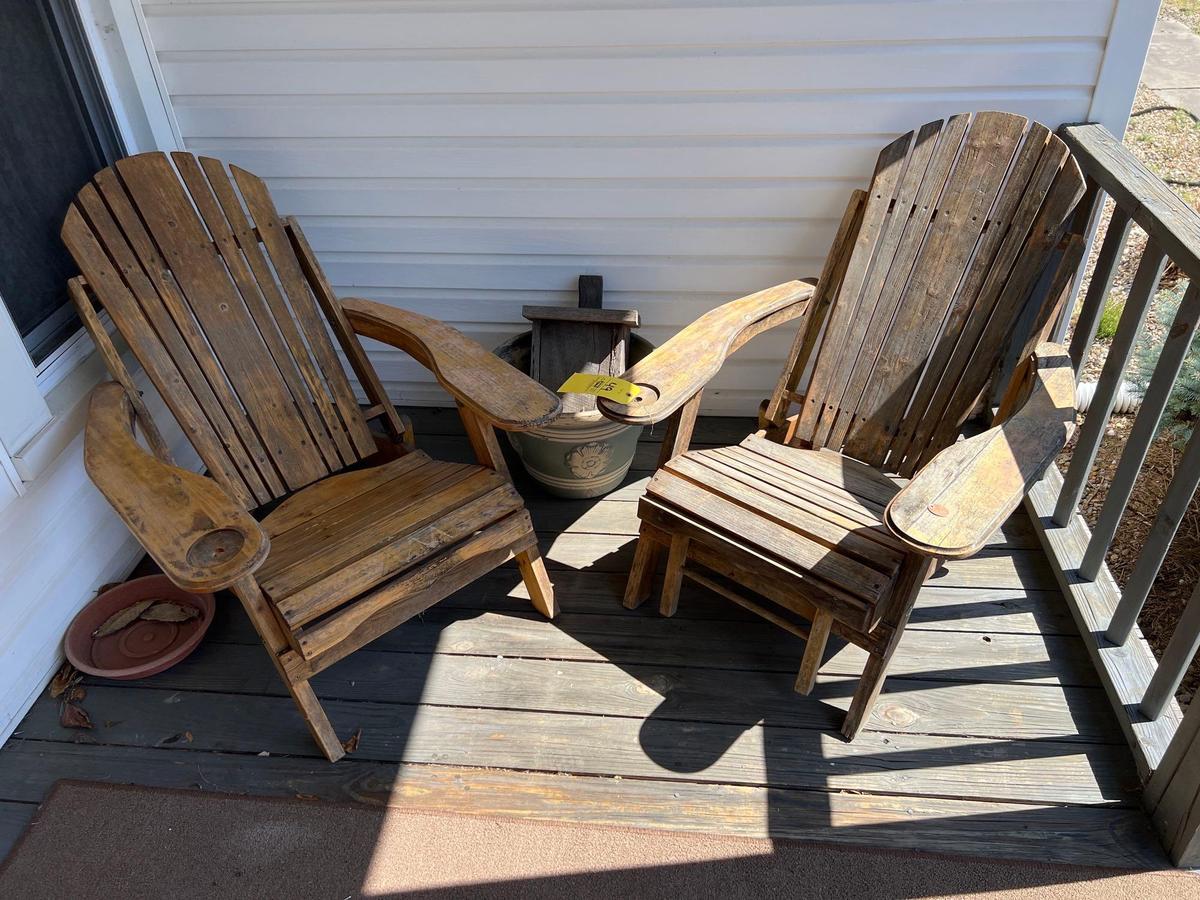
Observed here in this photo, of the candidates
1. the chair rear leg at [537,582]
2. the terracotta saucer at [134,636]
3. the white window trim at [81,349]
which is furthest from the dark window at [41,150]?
the chair rear leg at [537,582]

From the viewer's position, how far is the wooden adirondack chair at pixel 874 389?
5.62ft

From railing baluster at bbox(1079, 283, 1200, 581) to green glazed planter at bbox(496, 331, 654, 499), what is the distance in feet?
3.62

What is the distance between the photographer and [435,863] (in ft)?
5.43

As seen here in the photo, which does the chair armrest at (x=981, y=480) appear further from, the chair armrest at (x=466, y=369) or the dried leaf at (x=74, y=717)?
the dried leaf at (x=74, y=717)

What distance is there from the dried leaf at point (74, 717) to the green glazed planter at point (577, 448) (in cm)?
116

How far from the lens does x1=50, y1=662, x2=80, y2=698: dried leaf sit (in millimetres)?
1987

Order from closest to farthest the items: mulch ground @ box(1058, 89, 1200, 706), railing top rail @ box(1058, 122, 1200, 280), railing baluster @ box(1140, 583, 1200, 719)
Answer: railing baluster @ box(1140, 583, 1200, 719)
railing top rail @ box(1058, 122, 1200, 280)
mulch ground @ box(1058, 89, 1200, 706)

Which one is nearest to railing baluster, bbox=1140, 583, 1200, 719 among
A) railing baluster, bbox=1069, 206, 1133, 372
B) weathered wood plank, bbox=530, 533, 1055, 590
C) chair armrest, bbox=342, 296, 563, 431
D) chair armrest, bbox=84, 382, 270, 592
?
weathered wood plank, bbox=530, 533, 1055, 590

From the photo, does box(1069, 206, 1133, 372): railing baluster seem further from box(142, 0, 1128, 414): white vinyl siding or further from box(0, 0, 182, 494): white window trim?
box(0, 0, 182, 494): white window trim

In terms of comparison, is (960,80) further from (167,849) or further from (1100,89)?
(167,849)

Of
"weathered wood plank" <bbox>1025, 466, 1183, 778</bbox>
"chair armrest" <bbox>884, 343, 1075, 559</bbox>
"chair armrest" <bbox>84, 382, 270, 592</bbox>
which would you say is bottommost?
"weathered wood plank" <bbox>1025, 466, 1183, 778</bbox>

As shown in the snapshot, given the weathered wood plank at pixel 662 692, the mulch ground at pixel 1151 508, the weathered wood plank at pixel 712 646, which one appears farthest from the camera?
the mulch ground at pixel 1151 508

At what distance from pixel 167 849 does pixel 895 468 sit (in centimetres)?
175

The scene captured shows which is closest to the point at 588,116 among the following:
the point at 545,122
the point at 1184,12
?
the point at 545,122
